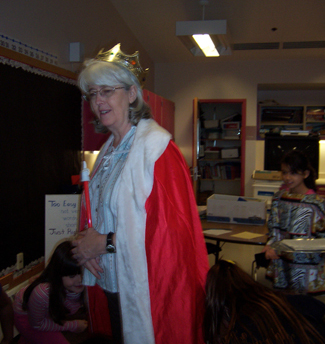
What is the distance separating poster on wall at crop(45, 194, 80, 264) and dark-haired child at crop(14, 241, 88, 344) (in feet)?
1.69

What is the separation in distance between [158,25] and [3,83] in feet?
10.5

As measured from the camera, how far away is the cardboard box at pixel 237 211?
282 centimetres

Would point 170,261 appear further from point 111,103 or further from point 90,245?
point 111,103

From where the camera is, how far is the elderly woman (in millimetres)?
1000

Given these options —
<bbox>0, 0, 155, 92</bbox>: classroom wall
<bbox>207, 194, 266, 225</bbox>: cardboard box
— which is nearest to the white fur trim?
<bbox>0, 0, 155, 92</bbox>: classroom wall

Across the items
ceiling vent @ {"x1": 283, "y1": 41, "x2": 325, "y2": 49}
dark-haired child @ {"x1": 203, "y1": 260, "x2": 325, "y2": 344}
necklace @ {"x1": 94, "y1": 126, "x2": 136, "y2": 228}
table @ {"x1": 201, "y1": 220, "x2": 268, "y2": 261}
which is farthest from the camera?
ceiling vent @ {"x1": 283, "y1": 41, "x2": 325, "y2": 49}

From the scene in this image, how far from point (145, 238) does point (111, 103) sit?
484 mm

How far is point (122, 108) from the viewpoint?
3.79 ft

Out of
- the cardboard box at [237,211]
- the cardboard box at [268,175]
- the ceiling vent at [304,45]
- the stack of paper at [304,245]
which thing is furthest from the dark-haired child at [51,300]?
the ceiling vent at [304,45]

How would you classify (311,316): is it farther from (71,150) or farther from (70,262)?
(71,150)

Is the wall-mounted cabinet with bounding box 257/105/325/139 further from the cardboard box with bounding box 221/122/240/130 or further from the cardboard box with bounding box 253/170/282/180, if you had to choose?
the cardboard box with bounding box 253/170/282/180

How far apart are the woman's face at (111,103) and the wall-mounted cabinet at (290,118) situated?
232 inches

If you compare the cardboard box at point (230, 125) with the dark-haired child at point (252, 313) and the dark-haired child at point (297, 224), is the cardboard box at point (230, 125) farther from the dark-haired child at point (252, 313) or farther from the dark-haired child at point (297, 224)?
the dark-haired child at point (252, 313)

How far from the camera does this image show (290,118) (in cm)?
680
